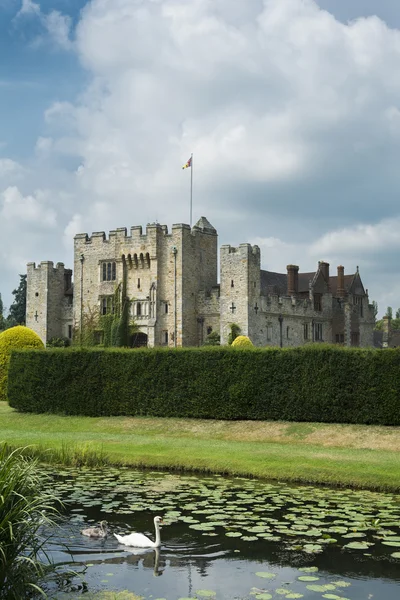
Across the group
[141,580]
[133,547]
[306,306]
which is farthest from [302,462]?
[306,306]

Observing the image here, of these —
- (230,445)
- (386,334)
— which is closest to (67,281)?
(386,334)

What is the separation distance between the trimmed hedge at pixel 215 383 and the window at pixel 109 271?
28.8 m

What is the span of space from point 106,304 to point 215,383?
3415 cm

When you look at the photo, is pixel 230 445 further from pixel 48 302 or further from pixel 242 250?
pixel 48 302

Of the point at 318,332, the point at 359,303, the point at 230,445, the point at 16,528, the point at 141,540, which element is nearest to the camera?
the point at 16,528

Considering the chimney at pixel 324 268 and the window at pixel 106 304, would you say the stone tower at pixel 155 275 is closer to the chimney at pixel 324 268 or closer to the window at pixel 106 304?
the window at pixel 106 304

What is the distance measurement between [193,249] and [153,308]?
5.85 m

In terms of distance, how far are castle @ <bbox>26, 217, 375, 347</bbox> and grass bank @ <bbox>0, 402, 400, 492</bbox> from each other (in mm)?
27087

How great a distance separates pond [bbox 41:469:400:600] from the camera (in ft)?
28.8

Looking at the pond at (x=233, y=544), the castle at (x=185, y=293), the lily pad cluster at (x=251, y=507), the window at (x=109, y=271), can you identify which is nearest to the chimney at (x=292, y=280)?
the castle at (x=185, y=293)

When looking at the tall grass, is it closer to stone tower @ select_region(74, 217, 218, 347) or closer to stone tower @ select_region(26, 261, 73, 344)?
stone tower @ select_region(74, 217, 218, 347)

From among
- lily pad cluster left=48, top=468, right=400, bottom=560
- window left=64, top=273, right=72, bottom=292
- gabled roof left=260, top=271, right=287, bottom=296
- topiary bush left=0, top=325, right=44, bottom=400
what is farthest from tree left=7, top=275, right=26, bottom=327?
lily pad cluster left=48, top=468, right=400, bottom=560

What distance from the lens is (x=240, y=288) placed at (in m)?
55.3

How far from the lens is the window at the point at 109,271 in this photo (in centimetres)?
6088
